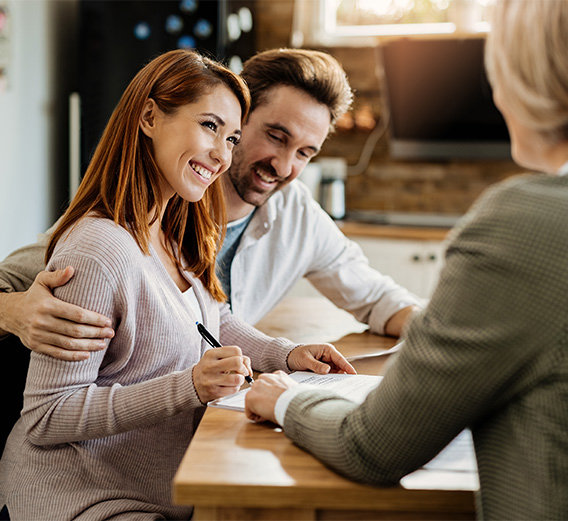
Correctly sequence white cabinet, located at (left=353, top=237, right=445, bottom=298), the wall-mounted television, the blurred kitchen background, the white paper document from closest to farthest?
the white paper document < the blurred kitchen background < white cabinet, located at (left=353, top=237, right=445, bottom=298) < the wall-mounted television

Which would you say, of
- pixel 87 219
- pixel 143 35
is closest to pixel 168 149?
pixel 87 219

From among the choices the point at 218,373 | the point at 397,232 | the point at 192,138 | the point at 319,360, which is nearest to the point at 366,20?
the point at 397,232

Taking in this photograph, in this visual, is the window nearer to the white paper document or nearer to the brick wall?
the brick wall

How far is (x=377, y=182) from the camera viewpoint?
4.08 meters

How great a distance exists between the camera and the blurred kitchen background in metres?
3.35

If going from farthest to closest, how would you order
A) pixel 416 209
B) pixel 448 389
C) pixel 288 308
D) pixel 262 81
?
1. pixel 416 209
2. pixel 288 308
3. pixel 262 81
4. pixel 448 389

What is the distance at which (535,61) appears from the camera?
744mm

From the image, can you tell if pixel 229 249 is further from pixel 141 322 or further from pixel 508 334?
pixel 508 334

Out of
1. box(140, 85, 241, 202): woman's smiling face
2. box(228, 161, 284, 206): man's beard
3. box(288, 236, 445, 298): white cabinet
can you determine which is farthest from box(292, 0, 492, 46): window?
box(140, 85, 241, 202): woman's smiling face

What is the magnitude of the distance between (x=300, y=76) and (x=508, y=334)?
128 centimetres

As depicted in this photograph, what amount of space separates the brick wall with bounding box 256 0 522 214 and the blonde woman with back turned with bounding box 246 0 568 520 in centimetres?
327

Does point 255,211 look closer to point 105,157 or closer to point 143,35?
point 105,157

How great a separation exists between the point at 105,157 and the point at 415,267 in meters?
2.42

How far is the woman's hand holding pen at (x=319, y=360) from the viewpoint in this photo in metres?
1.29
